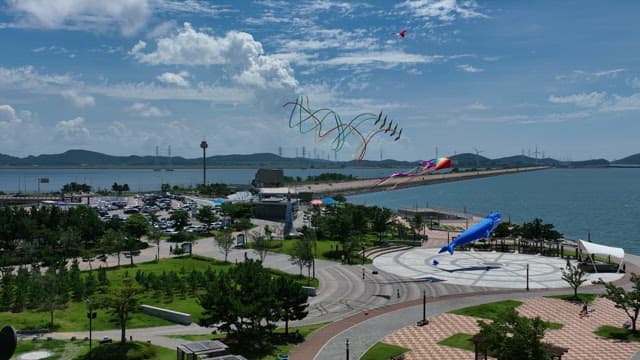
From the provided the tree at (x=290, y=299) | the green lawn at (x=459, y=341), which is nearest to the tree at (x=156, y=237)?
the tree at (x=290, y=299)

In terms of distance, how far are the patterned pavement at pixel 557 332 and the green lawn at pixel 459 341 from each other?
0.52 metres

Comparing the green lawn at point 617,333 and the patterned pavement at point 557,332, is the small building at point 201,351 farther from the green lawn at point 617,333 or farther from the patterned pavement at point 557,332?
the green lawn at point 617,333

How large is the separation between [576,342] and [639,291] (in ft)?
22.7

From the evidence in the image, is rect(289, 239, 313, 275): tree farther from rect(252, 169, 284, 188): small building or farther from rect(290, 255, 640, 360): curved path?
rect(252, 169, 284, 188): small building

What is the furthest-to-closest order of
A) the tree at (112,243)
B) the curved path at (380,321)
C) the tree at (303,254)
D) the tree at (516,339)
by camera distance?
the tree at (112,243)
the tree at (303,254)
the curved path at (380,321)
the tree at (516,339)

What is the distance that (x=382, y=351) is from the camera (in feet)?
128

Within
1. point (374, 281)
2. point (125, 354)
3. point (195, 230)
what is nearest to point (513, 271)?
point (374, 281)

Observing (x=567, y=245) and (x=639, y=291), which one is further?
(x=567, y=245)

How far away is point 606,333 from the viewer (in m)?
43.2

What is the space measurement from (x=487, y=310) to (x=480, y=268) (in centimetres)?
2111

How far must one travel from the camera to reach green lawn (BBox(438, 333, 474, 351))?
131ft

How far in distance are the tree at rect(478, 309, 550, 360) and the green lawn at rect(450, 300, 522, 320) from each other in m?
18.4

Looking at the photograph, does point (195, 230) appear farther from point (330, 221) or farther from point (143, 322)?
point (143, 322)

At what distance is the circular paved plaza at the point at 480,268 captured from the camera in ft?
205
